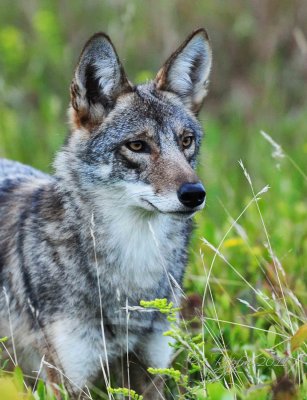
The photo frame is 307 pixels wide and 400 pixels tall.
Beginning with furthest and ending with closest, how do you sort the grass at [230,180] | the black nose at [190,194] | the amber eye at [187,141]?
the amber eye at [187,141]
the black nose at [190,194]
the grass at [230,180]

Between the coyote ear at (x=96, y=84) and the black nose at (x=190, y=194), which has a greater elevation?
the coyote ear at (x=96, y=84)

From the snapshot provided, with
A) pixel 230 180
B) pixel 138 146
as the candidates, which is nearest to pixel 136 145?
pixel 138 146

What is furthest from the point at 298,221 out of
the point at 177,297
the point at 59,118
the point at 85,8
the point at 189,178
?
the point at 85,8

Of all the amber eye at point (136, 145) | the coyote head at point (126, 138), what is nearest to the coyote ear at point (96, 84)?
the coyote head at point (126, 138)

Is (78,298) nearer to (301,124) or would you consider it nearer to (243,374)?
(243,374)

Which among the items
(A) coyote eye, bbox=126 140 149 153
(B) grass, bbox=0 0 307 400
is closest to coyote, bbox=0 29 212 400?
(A) coyote eye, bbox=126 140 149 153

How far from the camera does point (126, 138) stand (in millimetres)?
4570

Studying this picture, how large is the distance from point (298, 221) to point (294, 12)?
486cm

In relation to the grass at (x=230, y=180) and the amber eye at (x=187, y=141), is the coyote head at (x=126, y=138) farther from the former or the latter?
the grass at (x=230, y=180)

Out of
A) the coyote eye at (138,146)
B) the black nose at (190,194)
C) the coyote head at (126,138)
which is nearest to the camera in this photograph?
the black nose at (190,194)

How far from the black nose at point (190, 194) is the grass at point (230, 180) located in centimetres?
25

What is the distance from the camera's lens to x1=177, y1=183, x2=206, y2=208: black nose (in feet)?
13.8

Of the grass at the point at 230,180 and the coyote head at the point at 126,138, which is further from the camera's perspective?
the coyote head at the point at 126,138

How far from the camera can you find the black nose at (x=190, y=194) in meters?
4.19
